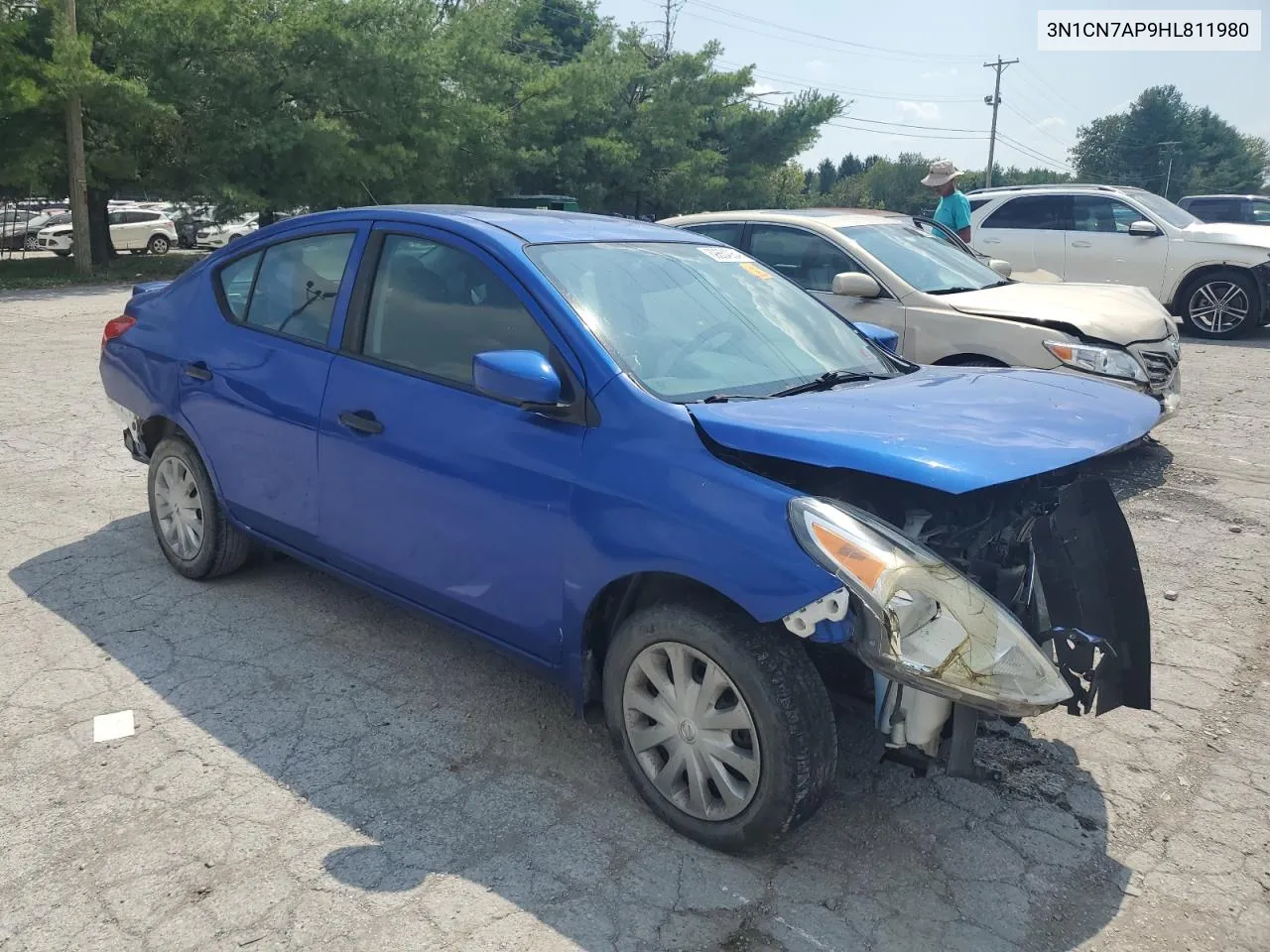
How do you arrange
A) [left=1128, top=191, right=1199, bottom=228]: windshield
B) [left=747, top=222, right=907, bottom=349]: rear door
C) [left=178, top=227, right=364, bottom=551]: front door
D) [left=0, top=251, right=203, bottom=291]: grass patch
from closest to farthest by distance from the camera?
[left=178, top=227, right=364, bottom=551]: front door, [left=747, top=222, right=907, bottom=349]: rear door, [left=1128, top=191, right=1199, bottom=228]: windshield, [left=0, top=251, right=203, bottom=291]: grass patch

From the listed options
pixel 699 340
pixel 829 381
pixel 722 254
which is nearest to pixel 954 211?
pixel 722 254

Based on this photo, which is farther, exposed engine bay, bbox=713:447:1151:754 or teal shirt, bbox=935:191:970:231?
teal shirt, bbox=935:191:970:231

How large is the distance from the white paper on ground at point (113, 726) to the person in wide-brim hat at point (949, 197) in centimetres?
821

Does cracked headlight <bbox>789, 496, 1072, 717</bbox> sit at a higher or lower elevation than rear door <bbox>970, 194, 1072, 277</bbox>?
lower

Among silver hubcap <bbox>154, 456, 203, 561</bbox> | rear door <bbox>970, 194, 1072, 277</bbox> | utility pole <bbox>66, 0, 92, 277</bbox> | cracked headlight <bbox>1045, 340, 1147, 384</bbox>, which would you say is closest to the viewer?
silver hubcap <bbox>154, 456, 203, 561</bbox>

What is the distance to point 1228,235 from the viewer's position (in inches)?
480

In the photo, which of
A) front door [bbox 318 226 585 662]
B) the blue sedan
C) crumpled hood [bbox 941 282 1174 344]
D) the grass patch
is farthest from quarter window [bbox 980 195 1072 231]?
the grass patch

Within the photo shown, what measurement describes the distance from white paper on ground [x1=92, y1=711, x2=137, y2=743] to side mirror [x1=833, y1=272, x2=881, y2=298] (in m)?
4.87

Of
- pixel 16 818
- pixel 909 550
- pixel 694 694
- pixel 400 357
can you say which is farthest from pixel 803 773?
pixel 16 818

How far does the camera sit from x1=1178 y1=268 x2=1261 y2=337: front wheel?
12.2 metres

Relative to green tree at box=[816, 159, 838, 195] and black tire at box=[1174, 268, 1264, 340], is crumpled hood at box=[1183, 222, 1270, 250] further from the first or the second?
green tree at box=[816, 159, 838, 195]

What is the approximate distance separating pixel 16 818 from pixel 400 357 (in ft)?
5.99

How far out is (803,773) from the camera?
2688 mm

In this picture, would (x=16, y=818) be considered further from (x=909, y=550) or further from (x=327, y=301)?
(x=909, y=550)
